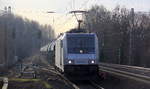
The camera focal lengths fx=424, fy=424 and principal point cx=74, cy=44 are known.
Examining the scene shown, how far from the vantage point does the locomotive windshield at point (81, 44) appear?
1068 inches

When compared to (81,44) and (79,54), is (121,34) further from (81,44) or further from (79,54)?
(79,54)

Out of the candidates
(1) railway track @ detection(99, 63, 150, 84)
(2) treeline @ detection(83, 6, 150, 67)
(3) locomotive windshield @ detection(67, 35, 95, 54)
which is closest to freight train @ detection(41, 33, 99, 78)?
(3) locomotive windshield @ detection(67, 35, 95, 54)

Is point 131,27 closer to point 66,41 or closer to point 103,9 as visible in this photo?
point 103,9

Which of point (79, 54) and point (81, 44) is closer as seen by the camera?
point (79, 54)

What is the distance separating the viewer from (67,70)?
26484 millimetres

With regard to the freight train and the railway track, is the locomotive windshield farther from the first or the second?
the railway track

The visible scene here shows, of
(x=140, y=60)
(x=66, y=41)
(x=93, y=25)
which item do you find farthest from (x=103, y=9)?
(x=66, y=41)

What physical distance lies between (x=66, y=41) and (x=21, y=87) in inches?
240

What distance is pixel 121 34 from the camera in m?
73.5

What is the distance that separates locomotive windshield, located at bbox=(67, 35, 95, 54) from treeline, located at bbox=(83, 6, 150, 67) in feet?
108

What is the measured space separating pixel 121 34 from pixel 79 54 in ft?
155

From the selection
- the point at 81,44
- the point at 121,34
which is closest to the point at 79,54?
the point at 81,44

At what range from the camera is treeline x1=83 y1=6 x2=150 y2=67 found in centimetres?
6322

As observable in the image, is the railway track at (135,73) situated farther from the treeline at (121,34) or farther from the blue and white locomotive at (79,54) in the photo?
the treeline at (121,34)
